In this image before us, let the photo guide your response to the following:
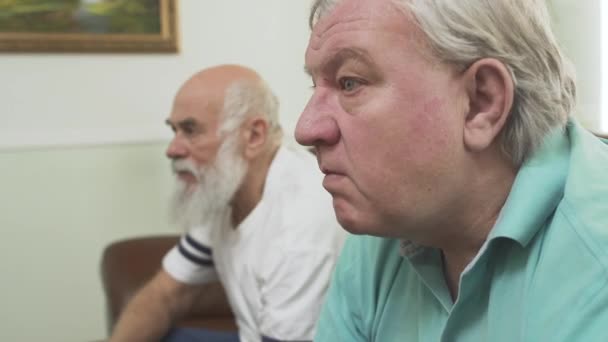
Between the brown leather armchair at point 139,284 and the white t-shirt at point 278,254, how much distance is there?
130 millimetres

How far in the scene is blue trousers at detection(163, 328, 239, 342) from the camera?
1.98 metres

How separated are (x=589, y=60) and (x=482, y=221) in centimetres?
181

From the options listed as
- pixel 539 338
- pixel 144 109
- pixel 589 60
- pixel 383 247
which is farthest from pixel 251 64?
pixel 539 338

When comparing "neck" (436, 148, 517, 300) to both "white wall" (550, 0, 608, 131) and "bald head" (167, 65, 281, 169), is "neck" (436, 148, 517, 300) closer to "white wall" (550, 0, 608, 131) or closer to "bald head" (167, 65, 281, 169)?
"bald head" (167, 65, 281, 169)

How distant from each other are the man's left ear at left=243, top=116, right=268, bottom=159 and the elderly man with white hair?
101 cm

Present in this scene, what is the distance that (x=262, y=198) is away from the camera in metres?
1.87

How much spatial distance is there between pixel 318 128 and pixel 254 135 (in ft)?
3.56

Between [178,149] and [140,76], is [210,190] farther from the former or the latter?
[140,76]

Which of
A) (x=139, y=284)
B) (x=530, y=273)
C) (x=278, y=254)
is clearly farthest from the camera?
(x=139, y=284)

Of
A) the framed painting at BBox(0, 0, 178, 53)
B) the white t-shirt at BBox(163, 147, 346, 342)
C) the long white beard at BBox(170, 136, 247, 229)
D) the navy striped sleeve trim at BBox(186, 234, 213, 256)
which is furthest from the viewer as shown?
the framed painting at BBox(0, 0, 178, 53)

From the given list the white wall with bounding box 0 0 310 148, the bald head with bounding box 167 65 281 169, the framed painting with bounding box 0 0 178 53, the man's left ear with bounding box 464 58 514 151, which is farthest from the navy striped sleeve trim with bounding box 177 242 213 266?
the man's left ear with bounding box 464 58 514 151

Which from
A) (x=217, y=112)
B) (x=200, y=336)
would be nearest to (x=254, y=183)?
(x=217, y=112)

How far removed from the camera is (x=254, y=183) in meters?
1.92

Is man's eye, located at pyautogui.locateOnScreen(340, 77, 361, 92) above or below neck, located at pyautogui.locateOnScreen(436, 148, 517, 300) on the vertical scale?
above
